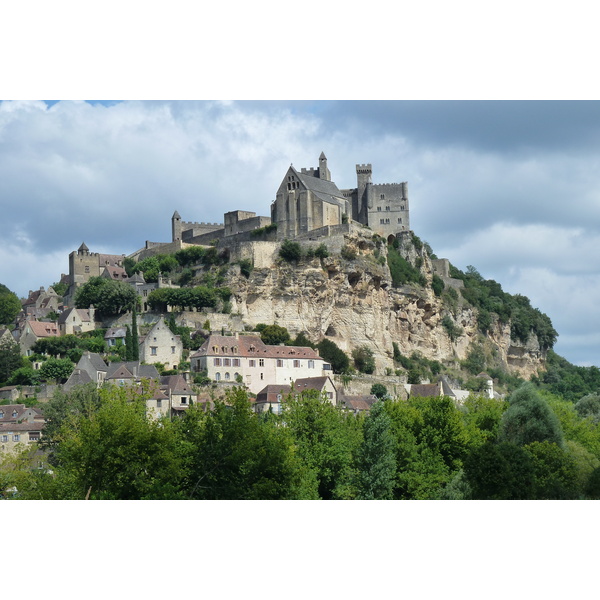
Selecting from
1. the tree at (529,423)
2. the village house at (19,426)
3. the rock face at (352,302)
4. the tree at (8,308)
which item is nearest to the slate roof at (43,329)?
the tree at (8,308)

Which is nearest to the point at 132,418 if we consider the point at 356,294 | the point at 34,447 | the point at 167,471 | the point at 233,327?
the point at 167,471

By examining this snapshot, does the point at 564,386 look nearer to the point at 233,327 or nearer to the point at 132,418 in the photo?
the point at 233,327

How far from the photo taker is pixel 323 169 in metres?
91.8

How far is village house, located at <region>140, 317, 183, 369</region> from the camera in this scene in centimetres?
7181

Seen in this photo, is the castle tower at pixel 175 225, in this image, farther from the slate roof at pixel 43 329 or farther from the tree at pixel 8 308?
the slate roof at pixel 43 329

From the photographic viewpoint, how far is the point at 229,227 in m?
90.0

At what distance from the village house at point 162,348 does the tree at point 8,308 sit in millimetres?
19430

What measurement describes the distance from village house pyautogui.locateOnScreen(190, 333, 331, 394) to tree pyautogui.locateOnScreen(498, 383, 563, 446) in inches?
938

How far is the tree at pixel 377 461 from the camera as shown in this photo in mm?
42625

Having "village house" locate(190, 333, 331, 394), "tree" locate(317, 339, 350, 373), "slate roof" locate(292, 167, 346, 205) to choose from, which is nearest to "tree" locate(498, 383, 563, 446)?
"village house" locate(190, 333, 331, 394)

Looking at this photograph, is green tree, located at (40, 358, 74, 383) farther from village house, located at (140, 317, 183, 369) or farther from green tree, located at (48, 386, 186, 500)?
green tree, located at (48, 386, 186, 500)

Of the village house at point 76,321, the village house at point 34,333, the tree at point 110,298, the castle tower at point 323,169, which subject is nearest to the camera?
the village house at point 34,333

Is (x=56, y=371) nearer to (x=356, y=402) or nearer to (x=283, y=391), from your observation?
(x=283, y=391)

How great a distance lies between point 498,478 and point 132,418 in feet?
42.5
